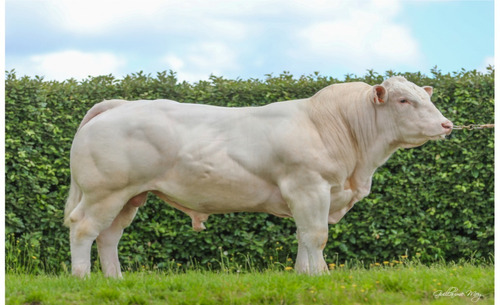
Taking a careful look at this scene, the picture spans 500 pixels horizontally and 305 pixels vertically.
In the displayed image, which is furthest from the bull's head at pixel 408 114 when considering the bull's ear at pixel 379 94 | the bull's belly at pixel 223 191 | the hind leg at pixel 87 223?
the hind leg at pixel 87 223

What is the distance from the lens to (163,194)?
280 inches

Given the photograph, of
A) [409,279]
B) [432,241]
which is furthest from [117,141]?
[432,241]

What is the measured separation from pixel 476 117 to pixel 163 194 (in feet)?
15.3

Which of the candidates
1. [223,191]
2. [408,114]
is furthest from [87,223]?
[408,114]

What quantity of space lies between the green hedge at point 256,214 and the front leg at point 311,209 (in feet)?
8.81

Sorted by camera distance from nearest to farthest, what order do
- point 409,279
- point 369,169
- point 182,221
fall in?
point 409,279, point 369,169, point 182,221

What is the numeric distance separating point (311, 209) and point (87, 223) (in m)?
2.11

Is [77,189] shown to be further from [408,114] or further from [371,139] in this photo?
[408,114]

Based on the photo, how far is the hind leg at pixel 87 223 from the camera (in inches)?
272

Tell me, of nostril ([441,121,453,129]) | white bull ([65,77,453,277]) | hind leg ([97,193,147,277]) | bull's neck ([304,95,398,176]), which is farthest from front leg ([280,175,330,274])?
hind leg ([97,193,147,277])

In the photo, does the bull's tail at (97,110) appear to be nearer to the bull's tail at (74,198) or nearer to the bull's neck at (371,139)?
the bull's tail at (74,198)

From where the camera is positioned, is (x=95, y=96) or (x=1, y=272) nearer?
(x=1, y=272)

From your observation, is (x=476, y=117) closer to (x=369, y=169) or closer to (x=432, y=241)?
(x=432, y=241)

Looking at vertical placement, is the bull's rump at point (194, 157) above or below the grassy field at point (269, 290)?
above
